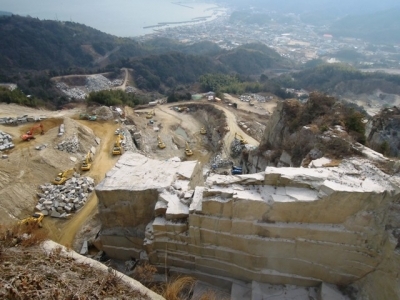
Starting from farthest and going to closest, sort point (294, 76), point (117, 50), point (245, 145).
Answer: point (117, 50) → point (294, 76) → point (245, 145)

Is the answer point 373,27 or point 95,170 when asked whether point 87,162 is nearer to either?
point 95,170

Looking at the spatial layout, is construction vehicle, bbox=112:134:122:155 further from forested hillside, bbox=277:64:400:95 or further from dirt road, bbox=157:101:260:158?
forested hillside, bbox=277:64:400:95

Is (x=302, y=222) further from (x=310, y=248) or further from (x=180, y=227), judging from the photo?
(x=180, y=227)

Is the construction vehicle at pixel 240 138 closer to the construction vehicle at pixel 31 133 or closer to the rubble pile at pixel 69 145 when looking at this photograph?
the rubble pile at pixel 69 145

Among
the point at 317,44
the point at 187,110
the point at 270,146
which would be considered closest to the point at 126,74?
the point at 187,110

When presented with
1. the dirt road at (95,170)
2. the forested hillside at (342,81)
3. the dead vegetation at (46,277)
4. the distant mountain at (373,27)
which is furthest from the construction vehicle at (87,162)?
the distant mountain at (373,27)
